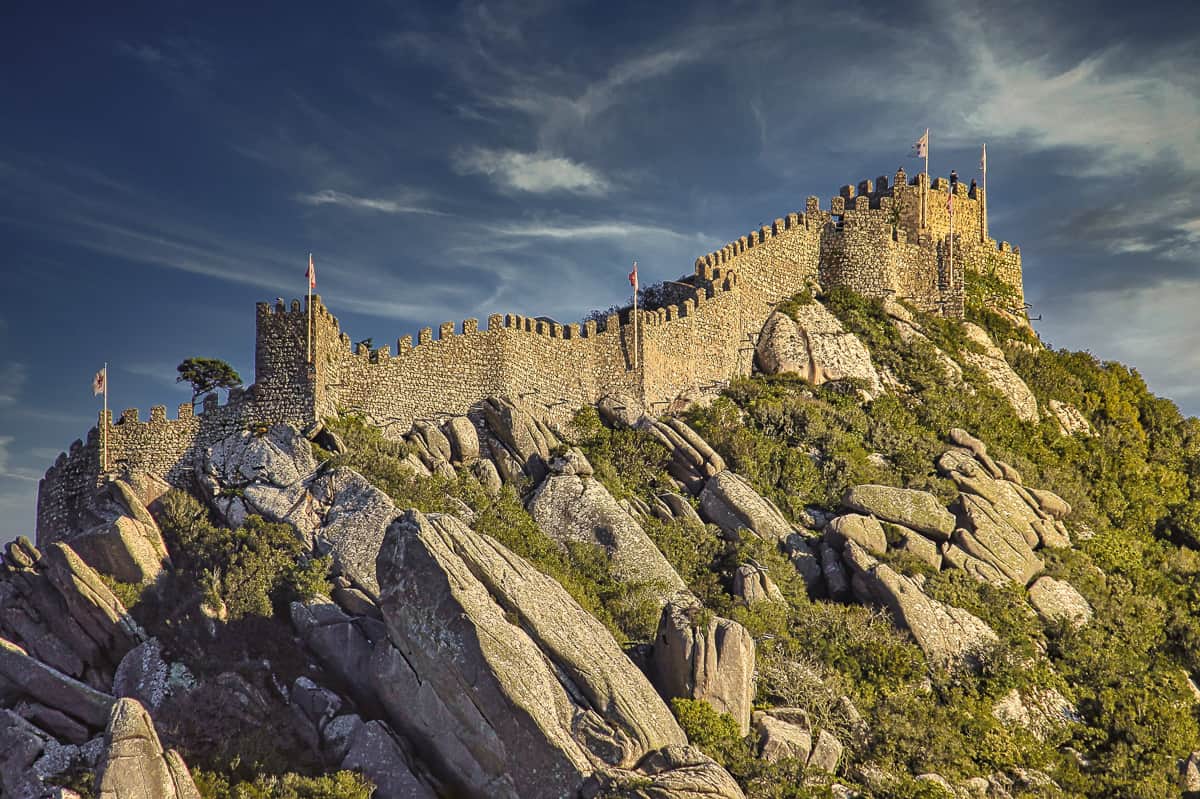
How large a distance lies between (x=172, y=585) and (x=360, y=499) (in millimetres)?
5233

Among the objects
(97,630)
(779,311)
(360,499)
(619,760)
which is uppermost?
(779,311)

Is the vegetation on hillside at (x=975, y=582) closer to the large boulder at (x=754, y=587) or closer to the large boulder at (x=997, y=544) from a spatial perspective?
the large boulder at (x=754, y=587)

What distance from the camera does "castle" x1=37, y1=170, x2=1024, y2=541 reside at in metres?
35.8

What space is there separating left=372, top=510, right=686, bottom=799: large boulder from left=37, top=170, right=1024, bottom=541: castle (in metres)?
11.7

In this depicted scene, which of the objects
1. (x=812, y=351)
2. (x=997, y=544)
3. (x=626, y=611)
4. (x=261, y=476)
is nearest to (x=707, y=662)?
(x=626, y=611)

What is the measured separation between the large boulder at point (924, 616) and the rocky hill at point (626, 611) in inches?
3.6

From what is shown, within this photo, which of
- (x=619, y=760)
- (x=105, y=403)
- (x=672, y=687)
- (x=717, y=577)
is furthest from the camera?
(x=105, y=403)

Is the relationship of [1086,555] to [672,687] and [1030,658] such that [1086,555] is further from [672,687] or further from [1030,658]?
[672,687]

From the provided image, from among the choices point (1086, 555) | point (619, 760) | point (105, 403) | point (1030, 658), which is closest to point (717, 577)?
point (1030, 658)

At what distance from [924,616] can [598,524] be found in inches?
381

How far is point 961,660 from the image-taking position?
106 ft

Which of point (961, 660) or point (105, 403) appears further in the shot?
point (105, 403)

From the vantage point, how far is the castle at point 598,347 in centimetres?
3581

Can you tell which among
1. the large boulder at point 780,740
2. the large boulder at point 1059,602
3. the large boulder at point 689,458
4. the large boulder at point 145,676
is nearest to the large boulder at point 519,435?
the large boulder at point 689,458
